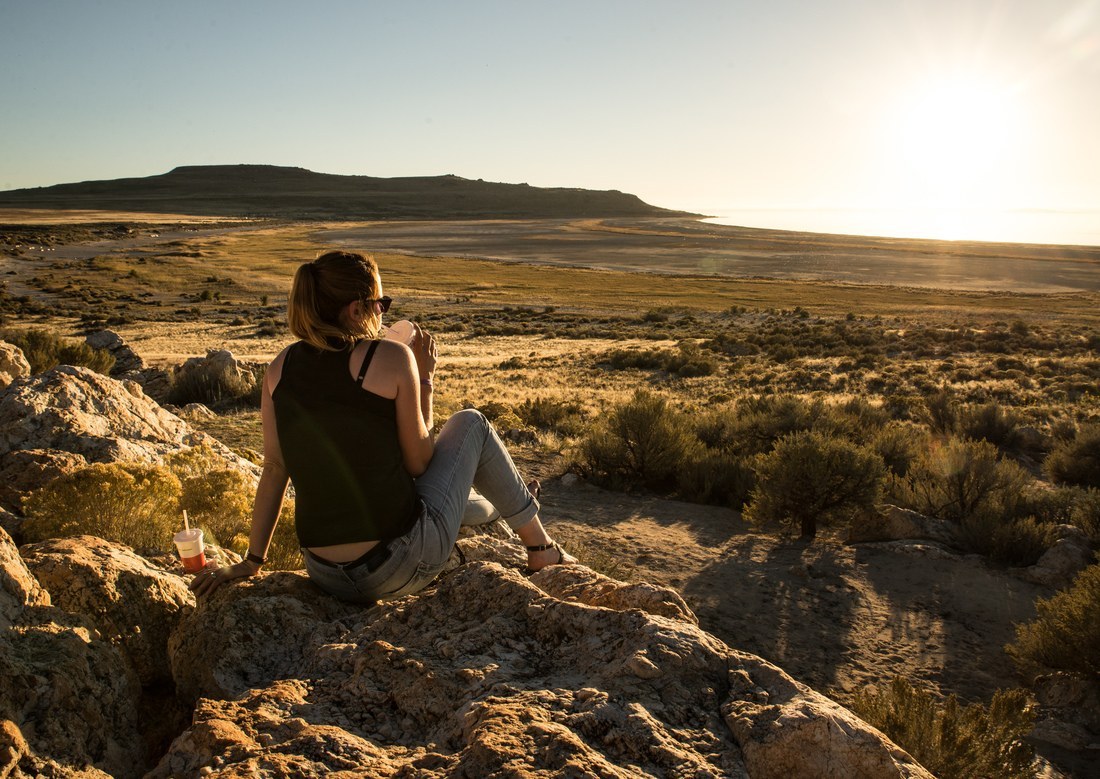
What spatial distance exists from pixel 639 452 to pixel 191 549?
6466 mm

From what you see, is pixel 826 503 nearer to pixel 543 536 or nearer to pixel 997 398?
pixel 543 536

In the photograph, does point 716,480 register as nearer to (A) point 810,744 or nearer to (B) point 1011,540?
(B) point 1011,540

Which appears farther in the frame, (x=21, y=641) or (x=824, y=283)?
(x=824, y=283)

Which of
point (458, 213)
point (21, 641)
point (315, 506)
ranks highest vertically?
point (458, 213)

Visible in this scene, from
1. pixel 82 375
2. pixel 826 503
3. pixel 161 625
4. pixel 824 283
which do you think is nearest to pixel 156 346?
pixel 82 375

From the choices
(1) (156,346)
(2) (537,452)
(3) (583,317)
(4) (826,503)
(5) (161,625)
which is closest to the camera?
(5) (161,625)

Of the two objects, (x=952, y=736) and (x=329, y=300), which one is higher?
(x=329, y=300)

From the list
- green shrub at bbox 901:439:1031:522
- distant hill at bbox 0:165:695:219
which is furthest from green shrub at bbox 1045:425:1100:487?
distant hill at bbox 0:165:695:219

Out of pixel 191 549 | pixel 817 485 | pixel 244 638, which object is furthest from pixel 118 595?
pixel 817 485

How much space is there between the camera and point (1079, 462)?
9.46 metres

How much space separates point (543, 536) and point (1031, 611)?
4230 mm

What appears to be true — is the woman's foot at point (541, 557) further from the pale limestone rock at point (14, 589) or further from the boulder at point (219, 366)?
the boulder at point (219, 366)

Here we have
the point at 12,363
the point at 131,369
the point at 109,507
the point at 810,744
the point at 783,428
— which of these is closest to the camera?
the point at 810,744

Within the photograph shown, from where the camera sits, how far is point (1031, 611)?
5.57 meters
